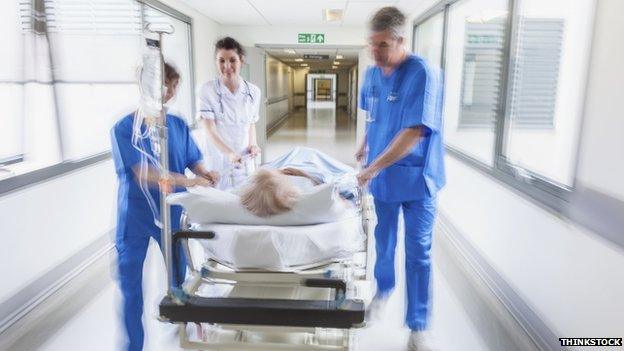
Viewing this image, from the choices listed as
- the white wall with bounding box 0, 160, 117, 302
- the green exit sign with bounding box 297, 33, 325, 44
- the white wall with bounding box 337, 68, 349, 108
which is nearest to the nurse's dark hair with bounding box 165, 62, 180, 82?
the white wall with bounding box 0, 160, 117, 302

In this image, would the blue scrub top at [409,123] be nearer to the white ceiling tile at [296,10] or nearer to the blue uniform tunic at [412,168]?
the blue uniform tunic at [412,168]

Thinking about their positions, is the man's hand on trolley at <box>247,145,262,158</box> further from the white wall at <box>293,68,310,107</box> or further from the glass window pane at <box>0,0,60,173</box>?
the white wall at <box>293,68,310,107</box>

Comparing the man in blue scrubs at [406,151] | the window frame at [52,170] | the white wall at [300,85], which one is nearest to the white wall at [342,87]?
the white wall at [300,85]

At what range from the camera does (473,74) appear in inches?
153

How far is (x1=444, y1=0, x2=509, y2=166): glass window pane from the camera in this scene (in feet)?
10.2

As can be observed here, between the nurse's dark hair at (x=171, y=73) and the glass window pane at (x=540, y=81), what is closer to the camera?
the nurse's dark hair at (x=171, y=73)

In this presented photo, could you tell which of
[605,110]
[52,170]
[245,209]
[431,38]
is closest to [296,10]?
[431,38]

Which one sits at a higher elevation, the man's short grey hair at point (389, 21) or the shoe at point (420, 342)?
the man's short grey hair at point (389, 21)

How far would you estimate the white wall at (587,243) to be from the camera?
1465 mm

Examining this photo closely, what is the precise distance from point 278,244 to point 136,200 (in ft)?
2.22

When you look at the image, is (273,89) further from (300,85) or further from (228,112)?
(300,85)

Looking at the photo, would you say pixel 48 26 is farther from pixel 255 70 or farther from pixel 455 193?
pixel 255 70

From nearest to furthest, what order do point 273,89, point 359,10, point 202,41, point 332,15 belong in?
point 359,10 < point 332,15 < point 202,41 < point 273,89

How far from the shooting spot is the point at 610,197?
148 cm
